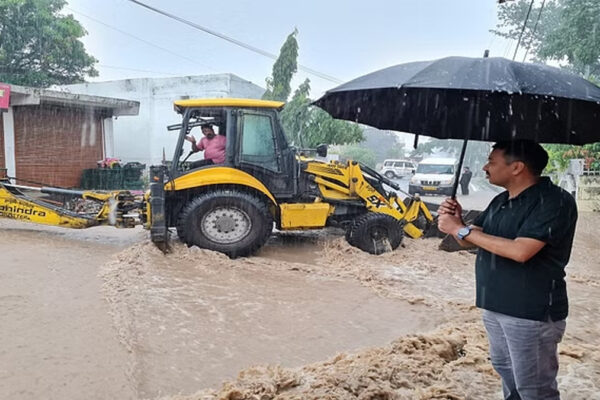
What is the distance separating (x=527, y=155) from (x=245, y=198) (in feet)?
17.0

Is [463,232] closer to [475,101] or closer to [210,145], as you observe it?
[475,101]

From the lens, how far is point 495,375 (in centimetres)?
351

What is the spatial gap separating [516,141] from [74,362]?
325cm

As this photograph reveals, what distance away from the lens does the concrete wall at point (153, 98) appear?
2120cm

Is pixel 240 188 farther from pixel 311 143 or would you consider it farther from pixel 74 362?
pixel 311 143

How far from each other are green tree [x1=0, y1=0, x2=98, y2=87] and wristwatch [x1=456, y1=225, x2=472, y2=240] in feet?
64.0

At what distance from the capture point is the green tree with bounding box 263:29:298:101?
2156 cm

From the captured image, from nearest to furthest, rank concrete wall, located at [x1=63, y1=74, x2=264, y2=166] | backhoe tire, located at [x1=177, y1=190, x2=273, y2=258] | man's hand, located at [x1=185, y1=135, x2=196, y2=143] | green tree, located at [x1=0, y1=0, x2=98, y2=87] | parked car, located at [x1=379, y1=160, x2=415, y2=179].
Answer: backhoe tire, located at [x1=177, y1=190, x2=273, y2=258] → man's hand, located at [x1=185, y1=135, x2=196, y2=143] → green tree, located at [x1=0, y1=0, x2=98, y2=87] → concrete wall, located at [x1=63, y1=74, x2=264, y2=166] → parked car, located at [x1=379, y1=160, x2=415, y2=179]

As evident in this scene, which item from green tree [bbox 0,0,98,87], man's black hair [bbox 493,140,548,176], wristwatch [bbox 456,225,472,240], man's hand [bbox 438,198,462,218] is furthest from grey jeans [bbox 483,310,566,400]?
green tree [bbox 0,0,98,87]

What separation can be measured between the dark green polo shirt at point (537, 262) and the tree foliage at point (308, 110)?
17766 mm

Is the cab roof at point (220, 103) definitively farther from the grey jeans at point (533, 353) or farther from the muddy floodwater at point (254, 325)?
the grey jeans at point (533, 353)

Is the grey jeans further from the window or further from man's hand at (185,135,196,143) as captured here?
man's hand at (185,135,196,143)

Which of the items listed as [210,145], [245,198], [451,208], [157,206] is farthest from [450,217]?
[210,145]

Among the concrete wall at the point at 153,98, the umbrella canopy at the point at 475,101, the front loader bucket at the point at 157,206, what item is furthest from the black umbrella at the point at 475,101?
the concrete wall at the point at 153,98
